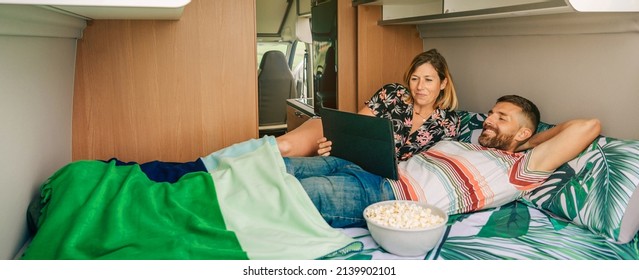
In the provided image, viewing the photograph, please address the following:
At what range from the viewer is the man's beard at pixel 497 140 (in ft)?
6.53

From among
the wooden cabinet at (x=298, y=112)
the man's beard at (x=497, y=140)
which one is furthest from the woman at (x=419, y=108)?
the wooden cabinet at (x=298, y=112)

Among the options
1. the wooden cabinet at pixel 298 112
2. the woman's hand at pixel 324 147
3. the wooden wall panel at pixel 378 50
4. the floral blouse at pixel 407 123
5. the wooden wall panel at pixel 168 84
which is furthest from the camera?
the wooden cabinet at pixel 298 112

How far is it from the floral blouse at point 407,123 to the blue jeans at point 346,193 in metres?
0.51

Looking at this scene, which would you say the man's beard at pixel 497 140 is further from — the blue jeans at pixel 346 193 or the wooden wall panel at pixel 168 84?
the wooden wall panel at pixel 168 84

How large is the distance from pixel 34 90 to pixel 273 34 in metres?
2.73

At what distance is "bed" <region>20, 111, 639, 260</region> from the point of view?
50.1 inches

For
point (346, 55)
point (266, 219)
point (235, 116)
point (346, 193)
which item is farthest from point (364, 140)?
point (346, 55)

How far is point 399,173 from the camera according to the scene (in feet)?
5.90

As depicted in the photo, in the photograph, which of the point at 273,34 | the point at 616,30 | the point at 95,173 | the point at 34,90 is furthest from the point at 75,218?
the point at 273,34

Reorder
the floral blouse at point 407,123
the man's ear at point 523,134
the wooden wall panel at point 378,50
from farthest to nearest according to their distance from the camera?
1. the wooden wall panel at point 378,50
2. the floral blouse at point 407,123
3. the man's ear at point 523,134

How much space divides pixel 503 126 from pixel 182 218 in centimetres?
127

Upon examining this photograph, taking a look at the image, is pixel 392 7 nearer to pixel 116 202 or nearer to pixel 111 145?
pixel 111 145

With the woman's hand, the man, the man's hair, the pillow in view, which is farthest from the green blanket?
the man's hair

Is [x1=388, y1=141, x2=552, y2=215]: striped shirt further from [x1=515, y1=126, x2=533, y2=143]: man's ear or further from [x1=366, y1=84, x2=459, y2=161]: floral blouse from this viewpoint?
[x1=366, y1=84, x2=459, y2=161]: floral blouse
